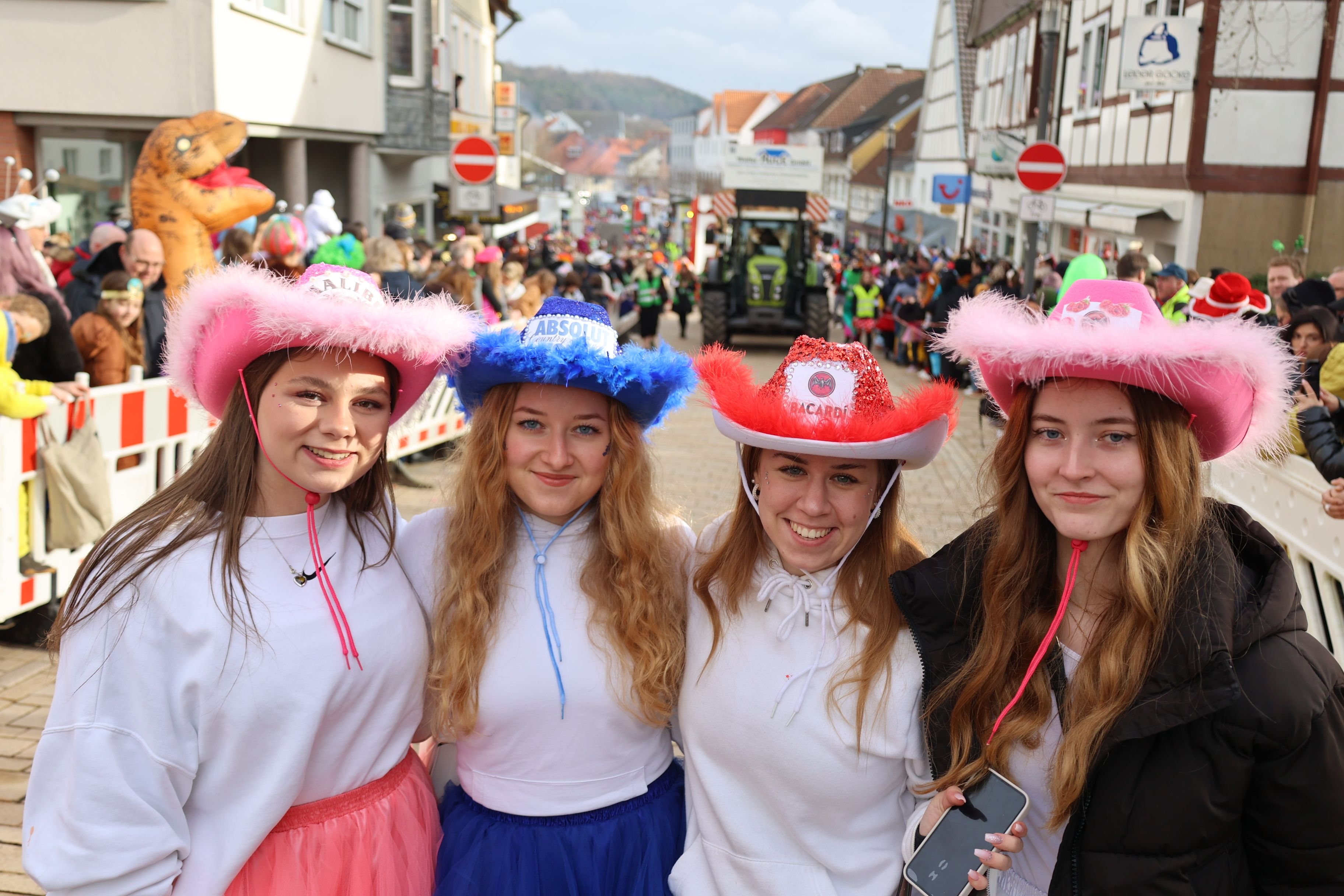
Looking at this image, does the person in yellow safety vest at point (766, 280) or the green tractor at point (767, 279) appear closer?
the green tractor at point (767, 279)

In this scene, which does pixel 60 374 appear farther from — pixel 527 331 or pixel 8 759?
pixel 527 331

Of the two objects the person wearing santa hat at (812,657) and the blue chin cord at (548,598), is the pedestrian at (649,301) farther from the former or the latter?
the person wearing santa hat at (812,657)

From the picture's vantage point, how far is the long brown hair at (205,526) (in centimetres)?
216

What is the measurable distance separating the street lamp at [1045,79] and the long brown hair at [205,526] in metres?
10.1

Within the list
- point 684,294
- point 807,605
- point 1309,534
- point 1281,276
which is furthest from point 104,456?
point 684,294

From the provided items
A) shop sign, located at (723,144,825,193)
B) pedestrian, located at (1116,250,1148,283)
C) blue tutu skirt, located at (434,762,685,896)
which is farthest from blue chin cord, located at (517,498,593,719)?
shop sign, located at (723,144,825,193)

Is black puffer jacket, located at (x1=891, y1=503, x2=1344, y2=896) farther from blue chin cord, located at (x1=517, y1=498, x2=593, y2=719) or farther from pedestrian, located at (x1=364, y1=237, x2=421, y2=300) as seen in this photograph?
pedestrian, located at (x1=364, y1=237, x2=421, y2=300)

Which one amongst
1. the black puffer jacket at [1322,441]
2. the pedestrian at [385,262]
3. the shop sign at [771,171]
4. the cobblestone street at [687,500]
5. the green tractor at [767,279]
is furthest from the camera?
the shop sign at [771,171]

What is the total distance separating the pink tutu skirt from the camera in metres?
2.27

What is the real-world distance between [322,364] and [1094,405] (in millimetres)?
1485

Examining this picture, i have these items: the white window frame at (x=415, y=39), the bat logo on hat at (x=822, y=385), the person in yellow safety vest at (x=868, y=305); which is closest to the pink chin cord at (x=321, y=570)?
the bat logo on hat at (x=822, y=385)

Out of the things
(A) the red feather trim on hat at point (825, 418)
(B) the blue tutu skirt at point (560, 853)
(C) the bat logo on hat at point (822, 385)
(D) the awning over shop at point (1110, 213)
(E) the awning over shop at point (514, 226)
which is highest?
(D) the awning over shop at point (1110, 213)

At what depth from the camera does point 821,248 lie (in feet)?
130

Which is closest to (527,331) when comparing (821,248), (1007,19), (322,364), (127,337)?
(322,364)
